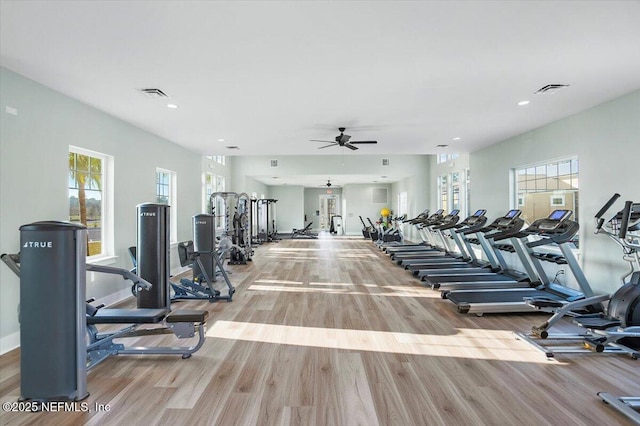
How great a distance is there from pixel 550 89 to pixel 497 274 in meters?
3.03

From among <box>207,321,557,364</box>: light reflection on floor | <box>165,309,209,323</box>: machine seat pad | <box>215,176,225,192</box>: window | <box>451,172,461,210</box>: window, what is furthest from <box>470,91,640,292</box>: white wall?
<box>215,176,225,192</box>: window

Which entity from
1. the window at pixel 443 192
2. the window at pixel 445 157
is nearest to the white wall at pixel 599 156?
the window at pixel 445 157

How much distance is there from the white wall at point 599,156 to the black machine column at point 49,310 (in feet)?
17.2

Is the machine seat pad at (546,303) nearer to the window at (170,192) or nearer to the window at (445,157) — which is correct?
the window at (170,192)

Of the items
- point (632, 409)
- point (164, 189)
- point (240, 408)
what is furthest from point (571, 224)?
point (164, 189)

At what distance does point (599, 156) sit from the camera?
4.39 metres

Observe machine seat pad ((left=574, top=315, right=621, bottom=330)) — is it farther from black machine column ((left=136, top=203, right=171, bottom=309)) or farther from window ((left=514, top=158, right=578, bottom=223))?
black machine column ((left=136, top=203, right=171, bottom=309))

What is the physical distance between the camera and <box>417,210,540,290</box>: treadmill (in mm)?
4727

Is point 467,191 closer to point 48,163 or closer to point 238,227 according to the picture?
point 238,227

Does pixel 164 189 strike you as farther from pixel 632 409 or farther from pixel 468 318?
pixel 632 409

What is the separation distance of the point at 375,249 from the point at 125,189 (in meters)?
7.21

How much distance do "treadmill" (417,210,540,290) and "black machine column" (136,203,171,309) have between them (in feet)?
12.1

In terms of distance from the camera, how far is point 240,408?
220cm

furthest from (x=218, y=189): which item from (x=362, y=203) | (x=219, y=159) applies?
(x=362, y=203)
